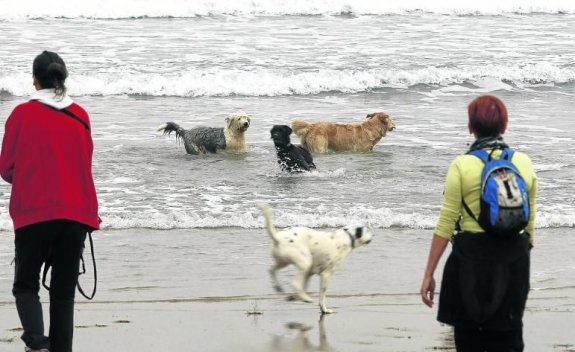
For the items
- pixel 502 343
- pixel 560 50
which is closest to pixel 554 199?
pixel 502 343

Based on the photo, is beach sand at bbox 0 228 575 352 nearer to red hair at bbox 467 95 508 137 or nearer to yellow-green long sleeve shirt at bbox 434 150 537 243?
yellow-green long sleeve shirt at bbox 434 150 537 243

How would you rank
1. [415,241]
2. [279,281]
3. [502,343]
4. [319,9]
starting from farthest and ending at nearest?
[319,9] → [415,241] → [279,281] → [502,343]

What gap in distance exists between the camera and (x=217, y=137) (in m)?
14.6

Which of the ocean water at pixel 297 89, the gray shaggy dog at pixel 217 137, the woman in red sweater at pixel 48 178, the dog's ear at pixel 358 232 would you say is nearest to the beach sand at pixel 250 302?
the dog's ear at pixel 358 232

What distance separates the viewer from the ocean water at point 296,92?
1091cm

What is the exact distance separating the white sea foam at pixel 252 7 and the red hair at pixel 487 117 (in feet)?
92.0

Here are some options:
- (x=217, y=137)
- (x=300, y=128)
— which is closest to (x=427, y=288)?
(x=300, y=128)

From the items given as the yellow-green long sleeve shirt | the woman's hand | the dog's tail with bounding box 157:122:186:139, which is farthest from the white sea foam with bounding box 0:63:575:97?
the yellow-green long sleeve shirt

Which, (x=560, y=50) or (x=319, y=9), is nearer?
(x=560, y=50)

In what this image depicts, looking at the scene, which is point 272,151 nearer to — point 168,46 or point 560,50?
point 168,46

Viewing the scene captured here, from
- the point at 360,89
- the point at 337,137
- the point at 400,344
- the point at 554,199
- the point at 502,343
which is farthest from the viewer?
the point at 360,89

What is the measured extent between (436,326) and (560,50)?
70.8ft

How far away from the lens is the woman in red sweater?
505 centimetres

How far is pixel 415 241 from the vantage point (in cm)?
926
